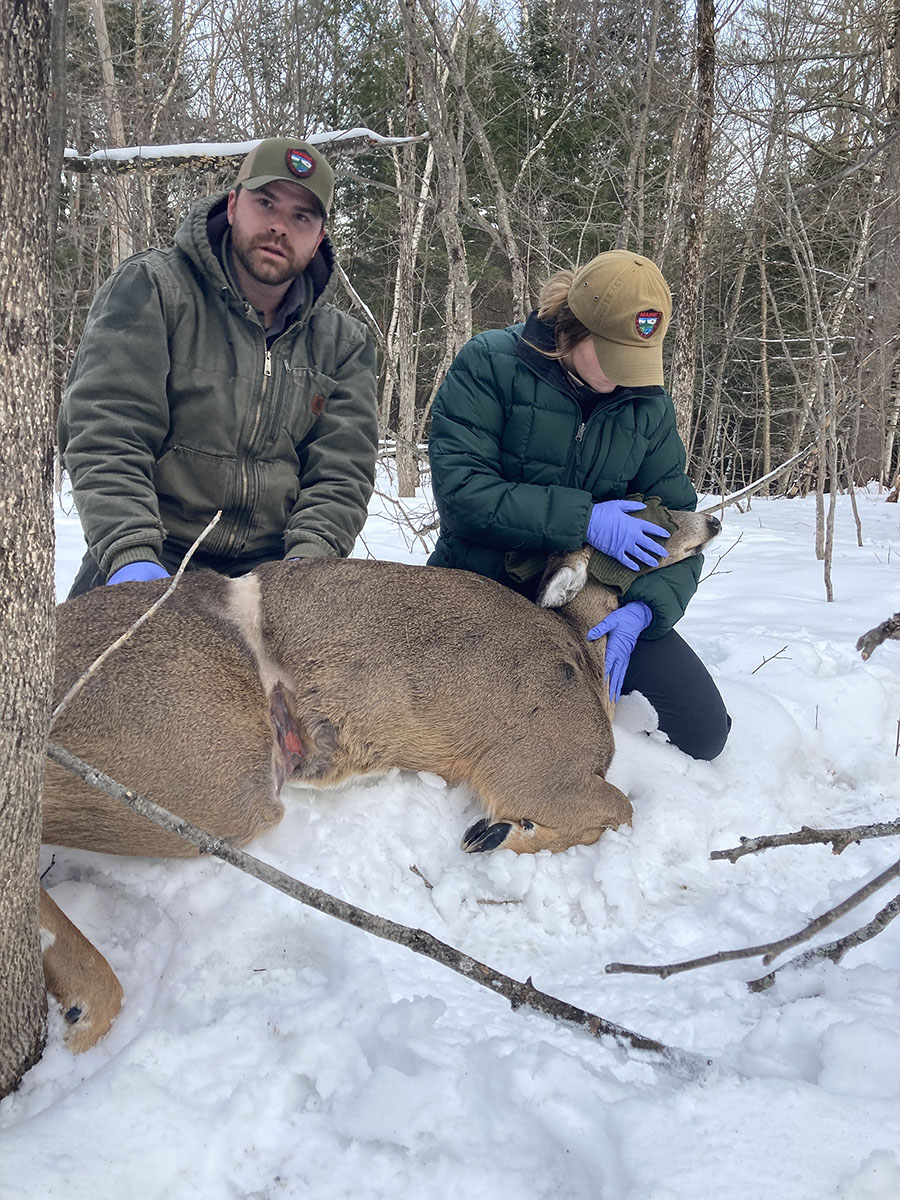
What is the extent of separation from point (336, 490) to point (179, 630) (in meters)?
1.65

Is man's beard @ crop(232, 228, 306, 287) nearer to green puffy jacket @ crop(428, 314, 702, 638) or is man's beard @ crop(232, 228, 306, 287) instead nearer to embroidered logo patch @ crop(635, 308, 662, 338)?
green puffy jacket @ crop(428, 314, 702, 638)

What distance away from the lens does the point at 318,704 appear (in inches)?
113

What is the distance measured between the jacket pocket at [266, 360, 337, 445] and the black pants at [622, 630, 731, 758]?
75.3 inches

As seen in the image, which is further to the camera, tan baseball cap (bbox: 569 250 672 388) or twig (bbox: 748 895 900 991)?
tan baseball cap (bbox: 569 250 672 388)

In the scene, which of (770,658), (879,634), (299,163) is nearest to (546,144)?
(299,163)

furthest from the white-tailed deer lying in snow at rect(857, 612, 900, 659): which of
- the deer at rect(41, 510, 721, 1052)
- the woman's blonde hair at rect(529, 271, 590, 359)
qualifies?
the woman's blonde hair at rect(529, 271, 590, 359)

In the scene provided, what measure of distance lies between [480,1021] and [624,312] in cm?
253

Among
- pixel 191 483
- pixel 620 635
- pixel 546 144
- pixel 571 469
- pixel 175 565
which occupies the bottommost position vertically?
pixel 620 635

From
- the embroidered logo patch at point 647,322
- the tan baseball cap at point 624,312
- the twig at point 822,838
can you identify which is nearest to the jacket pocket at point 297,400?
the tan baseball cap at point 624,312

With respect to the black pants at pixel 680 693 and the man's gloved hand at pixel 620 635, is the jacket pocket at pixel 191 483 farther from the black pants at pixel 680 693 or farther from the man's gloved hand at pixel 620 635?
the black pants at pixel 680 693

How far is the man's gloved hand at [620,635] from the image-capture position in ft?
12.2

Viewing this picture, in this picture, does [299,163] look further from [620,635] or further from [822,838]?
[822,838]

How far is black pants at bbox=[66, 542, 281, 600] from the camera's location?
3.90 meters

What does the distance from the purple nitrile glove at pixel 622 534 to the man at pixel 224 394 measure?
4.08 feet
